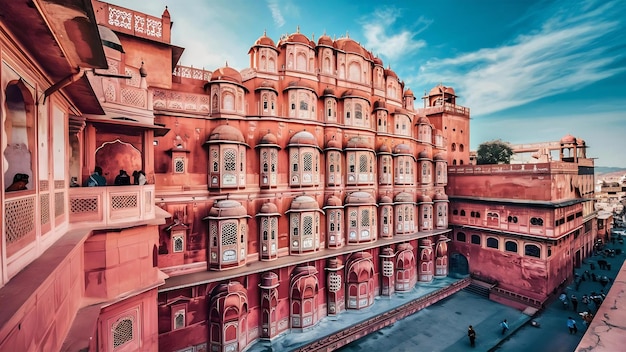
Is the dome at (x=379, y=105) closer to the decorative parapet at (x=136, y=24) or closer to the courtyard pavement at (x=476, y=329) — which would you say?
the decorative parapet at (x=136, y=24)

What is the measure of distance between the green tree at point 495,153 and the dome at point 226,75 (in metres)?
33.3

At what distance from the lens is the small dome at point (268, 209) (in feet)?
47.9

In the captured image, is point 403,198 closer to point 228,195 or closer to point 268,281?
point 268,281

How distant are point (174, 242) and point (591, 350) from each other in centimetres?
1439

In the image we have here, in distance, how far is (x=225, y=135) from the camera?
44.0 ft

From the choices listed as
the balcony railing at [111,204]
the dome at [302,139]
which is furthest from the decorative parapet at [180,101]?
the balcony railing at [111,204]

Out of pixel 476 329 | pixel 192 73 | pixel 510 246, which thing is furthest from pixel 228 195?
pixel 510 246

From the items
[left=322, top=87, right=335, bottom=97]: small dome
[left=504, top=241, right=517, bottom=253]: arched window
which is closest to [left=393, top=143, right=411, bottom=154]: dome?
[left=322, top=87, right=335, bottom=97]: small dome

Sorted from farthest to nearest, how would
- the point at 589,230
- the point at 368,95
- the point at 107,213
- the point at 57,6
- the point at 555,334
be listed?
the point at 589,230 < the point at 368,95 < the point at 555,334 < the point at 107,213 < the point at 57,6

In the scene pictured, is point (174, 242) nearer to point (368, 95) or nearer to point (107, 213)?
point (107, 213)

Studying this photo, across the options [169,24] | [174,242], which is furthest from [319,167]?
[169,24]

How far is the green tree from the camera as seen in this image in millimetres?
34156

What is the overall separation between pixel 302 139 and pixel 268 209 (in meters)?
4.51

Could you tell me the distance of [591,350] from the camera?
5973 mm
